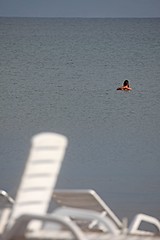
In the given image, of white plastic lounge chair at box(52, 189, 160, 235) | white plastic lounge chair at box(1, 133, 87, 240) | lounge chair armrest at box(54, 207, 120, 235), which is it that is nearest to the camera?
white plastic lounge chair at box(1, 133, 87, 240)

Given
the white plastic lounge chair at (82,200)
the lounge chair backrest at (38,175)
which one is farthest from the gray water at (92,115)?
the lounge chair backrest at (38,175)

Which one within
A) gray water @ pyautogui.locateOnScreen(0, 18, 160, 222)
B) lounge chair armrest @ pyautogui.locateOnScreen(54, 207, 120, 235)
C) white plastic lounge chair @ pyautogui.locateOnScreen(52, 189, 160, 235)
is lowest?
lounge chair armrest @ pyautogui.locateOnScreen(54, 207, 120, 235)

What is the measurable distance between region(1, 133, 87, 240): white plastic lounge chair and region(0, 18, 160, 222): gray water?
13.9 feet

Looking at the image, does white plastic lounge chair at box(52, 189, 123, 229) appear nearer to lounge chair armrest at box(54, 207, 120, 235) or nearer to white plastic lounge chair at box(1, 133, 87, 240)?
lounge chair armrest at box(54, 207, 120, 235)

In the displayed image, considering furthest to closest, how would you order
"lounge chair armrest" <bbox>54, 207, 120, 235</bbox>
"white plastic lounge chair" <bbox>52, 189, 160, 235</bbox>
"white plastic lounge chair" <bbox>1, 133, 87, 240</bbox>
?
"white plastic lounge chair" <bbox>52, 189, 160, 235</bbox> < "lounge chair armrest" <bbox>54, 207, 120, 235</bbox> < "white plastic lounge chair" <bbox>1, 133, 87, 240</bbox>

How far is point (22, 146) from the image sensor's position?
15453mm

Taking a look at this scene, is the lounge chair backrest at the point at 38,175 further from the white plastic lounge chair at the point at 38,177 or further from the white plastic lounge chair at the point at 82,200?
the white plastic lounge chair at the point at 82,200

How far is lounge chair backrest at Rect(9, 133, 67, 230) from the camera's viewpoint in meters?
5.78

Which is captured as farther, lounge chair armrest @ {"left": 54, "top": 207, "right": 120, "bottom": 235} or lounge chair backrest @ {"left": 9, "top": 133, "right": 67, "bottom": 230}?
lounge chair armrest @ {"left": 54, "top": 207, "right": 120, "bottom": 235}

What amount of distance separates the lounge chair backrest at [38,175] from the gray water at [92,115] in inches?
166

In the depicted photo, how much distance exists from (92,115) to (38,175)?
52.1 ft

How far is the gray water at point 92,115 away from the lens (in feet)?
40.4

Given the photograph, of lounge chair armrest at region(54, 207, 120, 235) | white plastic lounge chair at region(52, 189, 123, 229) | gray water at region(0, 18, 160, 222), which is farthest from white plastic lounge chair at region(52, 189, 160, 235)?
gray water at region(0, 18, 160, 222)

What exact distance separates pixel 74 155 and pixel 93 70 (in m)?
25.3
